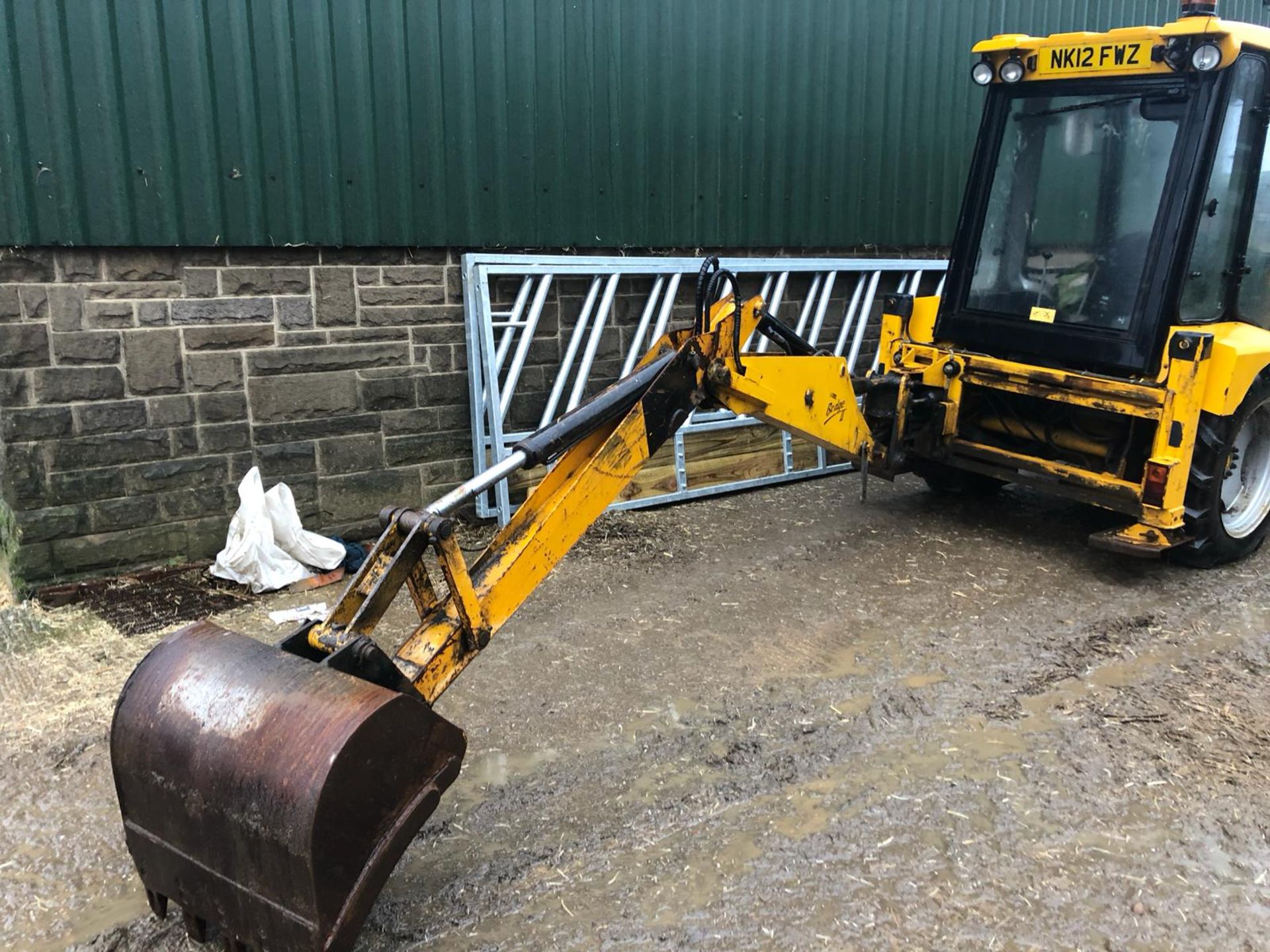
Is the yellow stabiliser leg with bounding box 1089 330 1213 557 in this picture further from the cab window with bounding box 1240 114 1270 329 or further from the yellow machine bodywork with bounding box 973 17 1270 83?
the yellow machine bodywork with bounding box 973 17 1270 83

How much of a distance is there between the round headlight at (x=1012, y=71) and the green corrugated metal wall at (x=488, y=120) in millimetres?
1806

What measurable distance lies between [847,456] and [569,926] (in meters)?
3.64

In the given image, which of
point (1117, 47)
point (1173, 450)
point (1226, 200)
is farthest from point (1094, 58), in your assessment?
point (1173, 450)

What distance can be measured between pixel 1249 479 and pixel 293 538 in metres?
5.69

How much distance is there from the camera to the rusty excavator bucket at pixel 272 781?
248 centimetres

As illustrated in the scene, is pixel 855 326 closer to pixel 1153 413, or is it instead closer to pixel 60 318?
pixel 1153 413

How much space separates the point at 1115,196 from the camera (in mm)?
5609

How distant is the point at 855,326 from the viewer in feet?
26.8

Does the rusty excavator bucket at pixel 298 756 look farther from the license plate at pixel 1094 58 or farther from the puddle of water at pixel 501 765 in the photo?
the license plate at pixel 1094 58

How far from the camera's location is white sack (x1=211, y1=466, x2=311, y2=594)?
17.9 feet

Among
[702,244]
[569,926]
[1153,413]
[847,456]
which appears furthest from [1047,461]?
[569,926]

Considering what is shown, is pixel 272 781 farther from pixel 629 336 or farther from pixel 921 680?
pixel 629 336

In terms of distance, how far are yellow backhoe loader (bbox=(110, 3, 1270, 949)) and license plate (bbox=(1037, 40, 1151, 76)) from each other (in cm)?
1

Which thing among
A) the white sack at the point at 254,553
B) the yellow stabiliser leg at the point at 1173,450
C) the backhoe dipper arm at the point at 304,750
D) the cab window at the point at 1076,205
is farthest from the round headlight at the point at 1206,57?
the white sack at the point at 254,553
